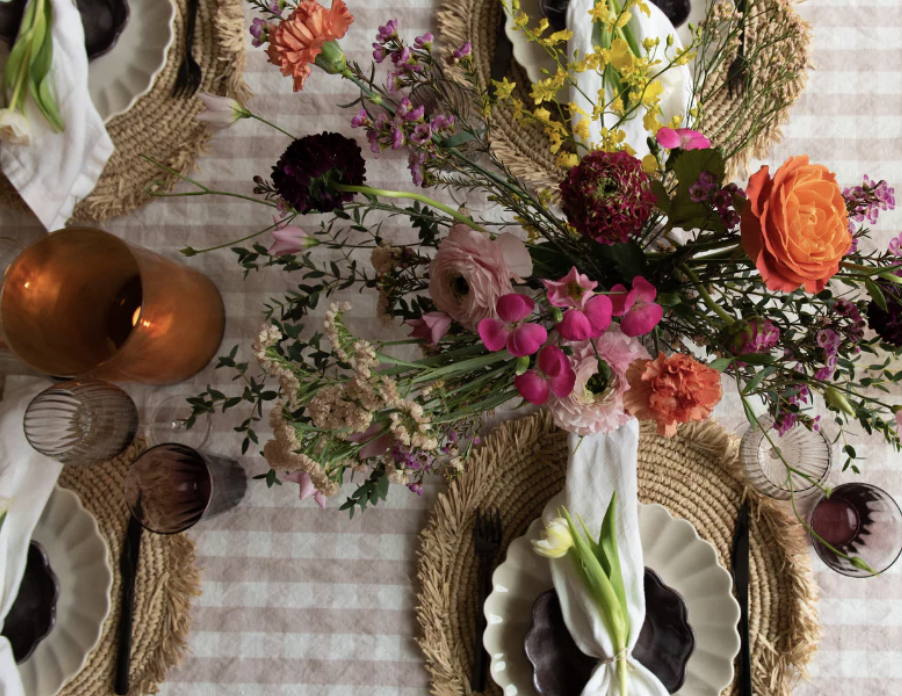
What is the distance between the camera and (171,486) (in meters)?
0.74

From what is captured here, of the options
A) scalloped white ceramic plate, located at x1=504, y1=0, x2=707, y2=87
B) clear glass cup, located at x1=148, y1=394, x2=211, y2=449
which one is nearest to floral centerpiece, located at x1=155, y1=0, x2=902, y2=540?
scalloped white ceramic plate, located at x1=504, y1=0, x2=707, y2=87

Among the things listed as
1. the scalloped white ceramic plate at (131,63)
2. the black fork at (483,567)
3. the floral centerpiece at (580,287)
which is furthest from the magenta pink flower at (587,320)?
the scalloped white ceramic plate at (131,63)

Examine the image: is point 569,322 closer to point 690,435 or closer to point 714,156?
point 714,156

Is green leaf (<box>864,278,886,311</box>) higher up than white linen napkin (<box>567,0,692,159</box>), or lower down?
lower down

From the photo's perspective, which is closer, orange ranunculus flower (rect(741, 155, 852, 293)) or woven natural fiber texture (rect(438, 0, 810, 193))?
orange ranunculus flower (rect(741, 155, 852, 293))

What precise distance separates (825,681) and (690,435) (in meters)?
0.31

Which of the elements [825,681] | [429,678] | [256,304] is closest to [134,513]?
[256,304]

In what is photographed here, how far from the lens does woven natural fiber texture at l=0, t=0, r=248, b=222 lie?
0.80 metres

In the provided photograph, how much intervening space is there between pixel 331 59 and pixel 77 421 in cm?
52

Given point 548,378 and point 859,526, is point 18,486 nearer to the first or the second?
point 548,378

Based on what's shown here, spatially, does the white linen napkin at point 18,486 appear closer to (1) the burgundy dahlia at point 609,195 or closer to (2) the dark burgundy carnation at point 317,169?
(2) the dark burgundy carnation at point 317,169

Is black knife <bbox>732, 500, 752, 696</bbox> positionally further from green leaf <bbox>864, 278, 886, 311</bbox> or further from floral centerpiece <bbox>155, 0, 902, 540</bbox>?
green leaf <bbox>864, 278, 886, 311</bbox>

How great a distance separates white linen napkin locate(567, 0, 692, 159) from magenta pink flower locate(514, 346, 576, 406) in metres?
0.36

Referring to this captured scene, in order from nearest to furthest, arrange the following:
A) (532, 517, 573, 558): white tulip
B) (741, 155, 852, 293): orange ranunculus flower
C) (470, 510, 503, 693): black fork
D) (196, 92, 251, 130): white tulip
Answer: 1. (741, 155, 852, 293): orange ranunculus flower
2. (196, 92, 251, 130): white tulip
3. (532, 517, 573, 558): white tulip
4. (470, 510, 503, 693): black fork
